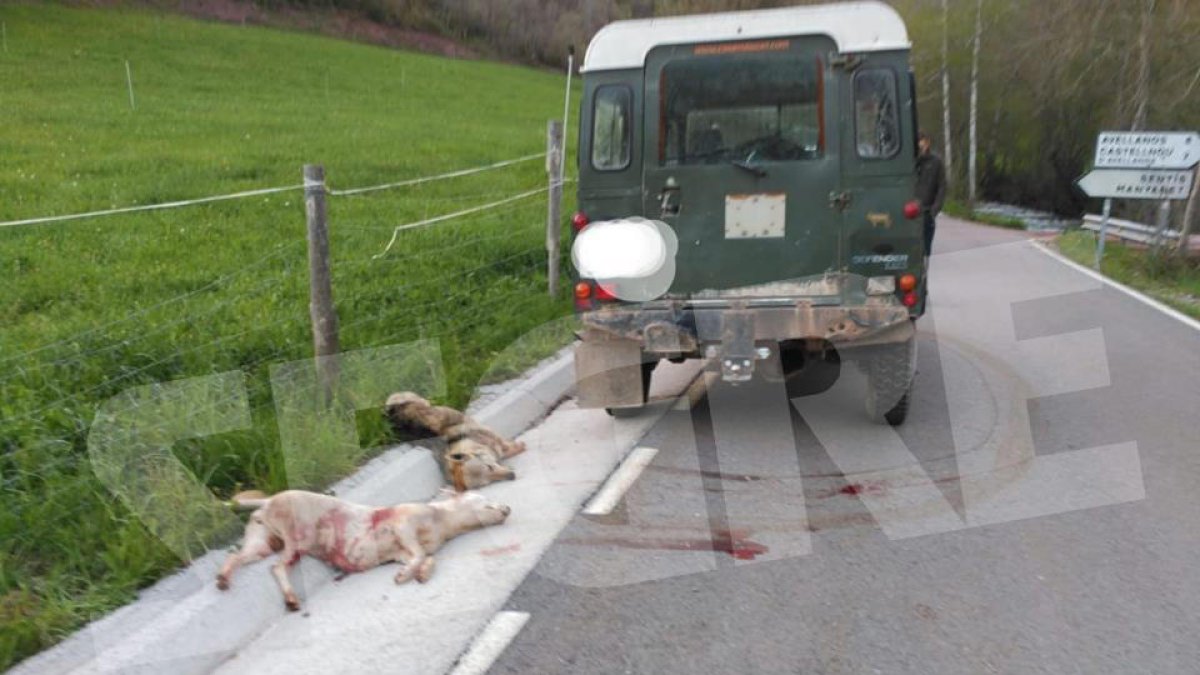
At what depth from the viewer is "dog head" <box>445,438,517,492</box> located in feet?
18.8

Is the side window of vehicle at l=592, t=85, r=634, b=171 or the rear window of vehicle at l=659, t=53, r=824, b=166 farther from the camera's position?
the side window of vehicle at l=592, t=85, r=634, b=171

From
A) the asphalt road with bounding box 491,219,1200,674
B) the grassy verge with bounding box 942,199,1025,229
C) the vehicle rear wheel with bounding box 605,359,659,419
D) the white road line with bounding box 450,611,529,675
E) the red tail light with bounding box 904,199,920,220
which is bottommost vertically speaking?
the grassy verge with bounding box 942,199,1025,229

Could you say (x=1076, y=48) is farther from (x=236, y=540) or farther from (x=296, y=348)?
(x=236, y=540)

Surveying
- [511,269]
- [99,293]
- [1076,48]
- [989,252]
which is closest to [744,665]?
[99,293]

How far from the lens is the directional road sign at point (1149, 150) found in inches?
642

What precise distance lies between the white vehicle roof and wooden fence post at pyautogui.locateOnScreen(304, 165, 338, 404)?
194cm

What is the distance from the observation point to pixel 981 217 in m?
31.2

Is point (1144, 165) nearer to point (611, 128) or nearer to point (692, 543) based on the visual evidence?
point (611, 128)

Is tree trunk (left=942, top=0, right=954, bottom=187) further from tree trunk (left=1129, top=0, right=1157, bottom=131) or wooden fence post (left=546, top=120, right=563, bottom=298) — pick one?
wooden fence post (left=546, top=120, right=563, bottom=298)

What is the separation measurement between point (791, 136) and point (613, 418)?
2195 millimetres

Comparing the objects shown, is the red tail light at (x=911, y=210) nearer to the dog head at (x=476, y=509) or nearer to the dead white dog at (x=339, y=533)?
the dog head at (x=476, y=509)

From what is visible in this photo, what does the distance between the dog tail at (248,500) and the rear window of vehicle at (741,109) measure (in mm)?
3280

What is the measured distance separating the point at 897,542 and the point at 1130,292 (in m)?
A: 10.9

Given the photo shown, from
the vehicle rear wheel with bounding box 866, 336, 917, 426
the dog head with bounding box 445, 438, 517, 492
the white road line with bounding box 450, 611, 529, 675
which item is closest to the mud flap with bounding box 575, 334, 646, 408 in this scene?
the dog head with bounding box 445, 438, 517, 492
